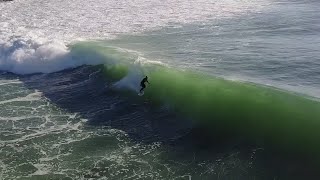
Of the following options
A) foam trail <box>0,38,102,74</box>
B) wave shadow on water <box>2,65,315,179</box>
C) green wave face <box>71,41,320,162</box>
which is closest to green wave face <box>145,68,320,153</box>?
green wave face <box>71,41,320,162</box>

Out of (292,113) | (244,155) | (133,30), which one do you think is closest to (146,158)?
(244,155)

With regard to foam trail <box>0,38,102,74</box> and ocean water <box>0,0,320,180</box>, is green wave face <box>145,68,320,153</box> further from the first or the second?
foam trail <box>0,38,102,74</box>

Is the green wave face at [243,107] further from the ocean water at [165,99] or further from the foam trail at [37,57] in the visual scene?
the foam trail at [37,57]

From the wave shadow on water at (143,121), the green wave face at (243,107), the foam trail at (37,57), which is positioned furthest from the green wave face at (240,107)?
the foam trail at (37,57)

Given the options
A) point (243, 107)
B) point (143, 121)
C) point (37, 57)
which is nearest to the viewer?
point (243, 107)

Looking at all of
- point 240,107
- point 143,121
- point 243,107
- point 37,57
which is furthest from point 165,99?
point 37,57

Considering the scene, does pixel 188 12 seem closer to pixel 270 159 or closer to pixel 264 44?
pixel 264 44

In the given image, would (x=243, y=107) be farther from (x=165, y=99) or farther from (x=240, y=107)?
(x=165, y=99)
